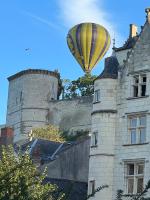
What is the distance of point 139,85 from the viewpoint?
3550cm

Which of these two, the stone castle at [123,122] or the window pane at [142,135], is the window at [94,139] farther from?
the window pane at [142,135]

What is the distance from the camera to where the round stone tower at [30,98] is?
98.6 metres

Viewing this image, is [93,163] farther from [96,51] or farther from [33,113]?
[33,113]

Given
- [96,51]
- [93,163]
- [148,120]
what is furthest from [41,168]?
[96,51]

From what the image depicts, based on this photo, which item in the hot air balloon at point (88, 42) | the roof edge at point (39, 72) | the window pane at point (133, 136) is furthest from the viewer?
the roof edge at point (39, 72)

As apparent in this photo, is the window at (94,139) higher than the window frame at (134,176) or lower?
higher

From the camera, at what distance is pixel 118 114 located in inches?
1411

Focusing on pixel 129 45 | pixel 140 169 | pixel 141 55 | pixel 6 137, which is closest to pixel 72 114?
pixel 6 137

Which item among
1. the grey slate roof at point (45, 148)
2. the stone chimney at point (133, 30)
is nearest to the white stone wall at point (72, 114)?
the grey slate roof at point (45, 148)

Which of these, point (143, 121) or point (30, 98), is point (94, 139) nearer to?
point (143, 121)

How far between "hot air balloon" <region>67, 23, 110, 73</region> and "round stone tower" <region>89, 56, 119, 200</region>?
155 ft

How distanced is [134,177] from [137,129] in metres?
2.58

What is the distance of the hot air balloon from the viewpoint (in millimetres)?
84438

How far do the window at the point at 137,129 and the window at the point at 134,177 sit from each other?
1.30m
